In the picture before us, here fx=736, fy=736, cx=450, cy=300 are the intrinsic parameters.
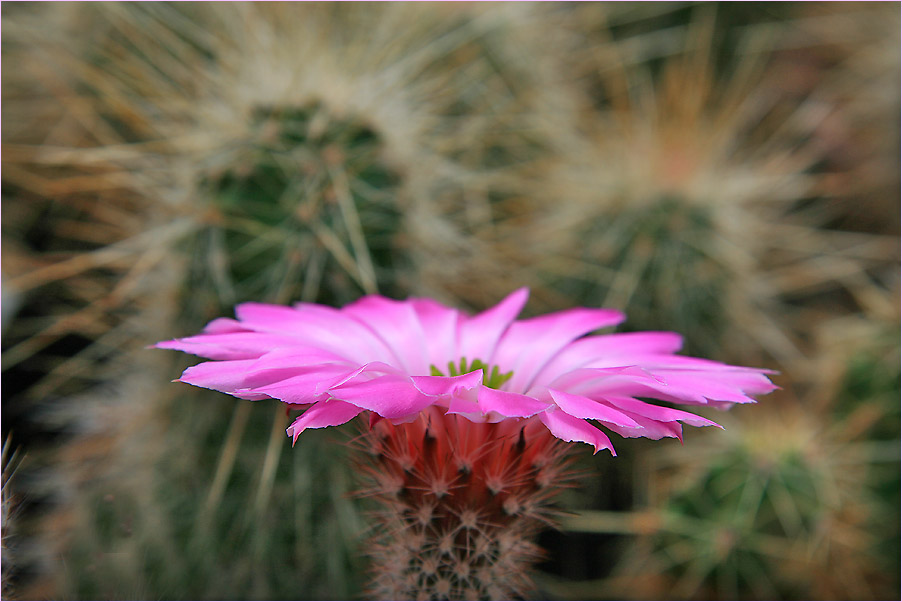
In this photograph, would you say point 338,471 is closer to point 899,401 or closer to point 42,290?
point 42,290

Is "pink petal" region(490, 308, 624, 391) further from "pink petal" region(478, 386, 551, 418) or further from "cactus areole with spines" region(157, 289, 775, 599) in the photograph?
"pink petal" region(478, 386, 551, 418)

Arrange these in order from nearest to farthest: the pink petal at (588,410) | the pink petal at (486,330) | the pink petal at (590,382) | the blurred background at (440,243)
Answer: the pink petal at (588,410)
the pink petal at (590,382)
the pink petal at (486,330)
the blurred background at (440,243)

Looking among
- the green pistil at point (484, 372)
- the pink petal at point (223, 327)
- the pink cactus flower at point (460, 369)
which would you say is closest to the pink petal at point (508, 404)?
the pink cactus flower at point (460, 369)

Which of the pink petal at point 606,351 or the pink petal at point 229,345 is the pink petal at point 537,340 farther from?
the pink petal at point 229,345

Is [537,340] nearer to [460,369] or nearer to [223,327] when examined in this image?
[460,369]

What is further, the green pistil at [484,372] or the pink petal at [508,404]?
the green pistil at [484,372]

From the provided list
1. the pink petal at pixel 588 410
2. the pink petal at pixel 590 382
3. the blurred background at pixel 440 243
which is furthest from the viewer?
the blurred background at pixel 440 243
